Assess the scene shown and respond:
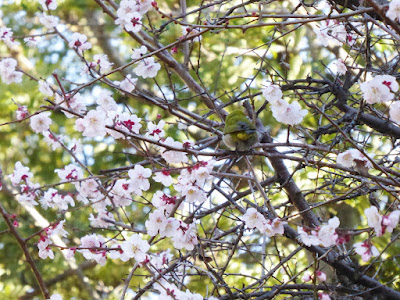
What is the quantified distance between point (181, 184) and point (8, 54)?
4733 millimetres

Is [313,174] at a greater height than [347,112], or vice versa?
[313,174]

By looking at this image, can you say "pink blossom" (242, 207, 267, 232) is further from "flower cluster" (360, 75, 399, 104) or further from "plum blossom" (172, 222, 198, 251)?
"flower cluster" (360, 75, 399, 104)

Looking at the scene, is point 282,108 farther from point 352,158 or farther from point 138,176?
point 138,176

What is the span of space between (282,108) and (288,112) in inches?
1.2

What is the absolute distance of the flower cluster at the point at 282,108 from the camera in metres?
1.99

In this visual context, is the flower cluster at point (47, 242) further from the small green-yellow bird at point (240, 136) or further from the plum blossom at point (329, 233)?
the plum blossom at point (329, 233)

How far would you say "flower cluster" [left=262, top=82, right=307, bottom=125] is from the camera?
1.99 m

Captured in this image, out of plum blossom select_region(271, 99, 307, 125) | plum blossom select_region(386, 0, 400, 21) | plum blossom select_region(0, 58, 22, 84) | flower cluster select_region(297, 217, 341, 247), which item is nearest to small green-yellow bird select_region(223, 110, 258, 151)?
plum blossom select_region(271, 99, 307, 125)

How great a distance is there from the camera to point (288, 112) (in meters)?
2.00

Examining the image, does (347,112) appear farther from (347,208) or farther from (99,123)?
(347,208)

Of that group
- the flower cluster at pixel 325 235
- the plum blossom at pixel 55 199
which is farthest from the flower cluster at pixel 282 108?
the plum blossom at pixel 55 199

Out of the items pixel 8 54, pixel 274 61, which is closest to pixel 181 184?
pixel 274 61

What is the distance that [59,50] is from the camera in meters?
5.70

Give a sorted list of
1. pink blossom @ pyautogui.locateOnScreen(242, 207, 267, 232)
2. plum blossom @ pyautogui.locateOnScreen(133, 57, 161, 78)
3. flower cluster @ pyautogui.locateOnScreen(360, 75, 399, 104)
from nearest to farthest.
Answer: flower cluster @ pyautogui.locateOnScreen(360, 75, 399, 104), pink blossom @ pyautogui.locateOnScreen(242, 207, 267, 232), plum blossom @ pyautogui.locateOnScreen(133, 57, 161, 78)
